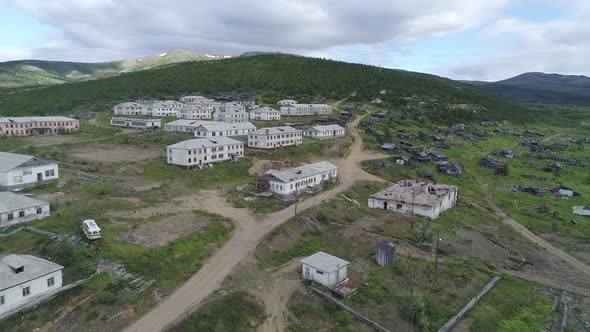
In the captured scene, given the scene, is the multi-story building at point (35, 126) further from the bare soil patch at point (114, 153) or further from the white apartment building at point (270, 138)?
the white apartment building at point (270, 138)

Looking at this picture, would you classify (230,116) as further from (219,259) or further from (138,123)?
(219,259)

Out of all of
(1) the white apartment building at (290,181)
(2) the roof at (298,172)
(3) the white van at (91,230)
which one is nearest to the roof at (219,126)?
(2) the roof at (298,172)

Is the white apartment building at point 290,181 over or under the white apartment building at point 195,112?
under

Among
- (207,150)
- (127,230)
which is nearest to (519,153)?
(207,150)

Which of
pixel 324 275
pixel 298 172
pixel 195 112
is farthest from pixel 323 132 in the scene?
pixel 324 275

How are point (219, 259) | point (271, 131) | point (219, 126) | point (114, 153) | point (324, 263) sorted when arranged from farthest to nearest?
point (219, 126) → point (271, 131) → point (114, 153) → point (219, 259) → point (324, 263)

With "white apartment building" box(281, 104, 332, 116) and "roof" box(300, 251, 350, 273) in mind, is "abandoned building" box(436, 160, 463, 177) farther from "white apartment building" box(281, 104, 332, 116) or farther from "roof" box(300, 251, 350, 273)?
"white apartment building" box(281, 104, 332, 116)
